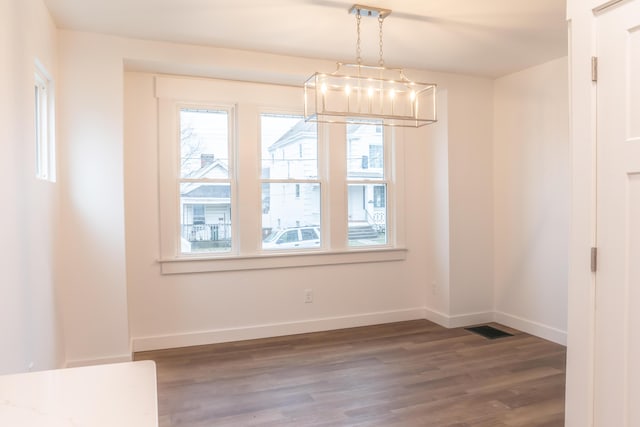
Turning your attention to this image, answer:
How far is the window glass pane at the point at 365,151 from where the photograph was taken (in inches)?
178

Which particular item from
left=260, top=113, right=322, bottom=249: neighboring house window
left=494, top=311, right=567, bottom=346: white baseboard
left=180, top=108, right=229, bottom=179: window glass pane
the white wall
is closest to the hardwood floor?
left=494, top=311, right=567, bottom=346: white baseboard

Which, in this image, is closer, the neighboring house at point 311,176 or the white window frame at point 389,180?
the neighboring house at point 311,176

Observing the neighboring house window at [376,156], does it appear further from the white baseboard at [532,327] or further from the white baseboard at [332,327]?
the white baseboard at [532,327]

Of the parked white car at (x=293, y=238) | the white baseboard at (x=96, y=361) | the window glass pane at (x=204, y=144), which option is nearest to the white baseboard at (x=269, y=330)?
the white baseboard at (x=96, y=361)

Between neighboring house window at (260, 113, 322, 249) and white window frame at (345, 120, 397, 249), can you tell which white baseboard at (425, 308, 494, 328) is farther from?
neighboring house window at (260, 113, 322, 249)

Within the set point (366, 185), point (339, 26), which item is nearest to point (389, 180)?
point (366, 185)

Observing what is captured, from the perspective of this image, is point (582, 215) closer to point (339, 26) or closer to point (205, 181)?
point (339, 26)

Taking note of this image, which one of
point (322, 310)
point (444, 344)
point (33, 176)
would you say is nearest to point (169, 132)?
point (33, 176)

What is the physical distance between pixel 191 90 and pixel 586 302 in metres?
3.44

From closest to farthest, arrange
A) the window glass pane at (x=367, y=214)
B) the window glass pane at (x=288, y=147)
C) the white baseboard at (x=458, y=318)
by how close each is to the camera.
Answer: the window glass pane at (x=288, y=147), the white baseboard at (x=458, y=318), the window glass pane at (x=367, y=214)

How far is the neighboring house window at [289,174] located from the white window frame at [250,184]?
0.07 metres

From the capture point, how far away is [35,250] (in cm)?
249

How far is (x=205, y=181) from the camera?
402 centimetres

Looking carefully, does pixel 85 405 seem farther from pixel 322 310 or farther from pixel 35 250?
pixel 322 310
